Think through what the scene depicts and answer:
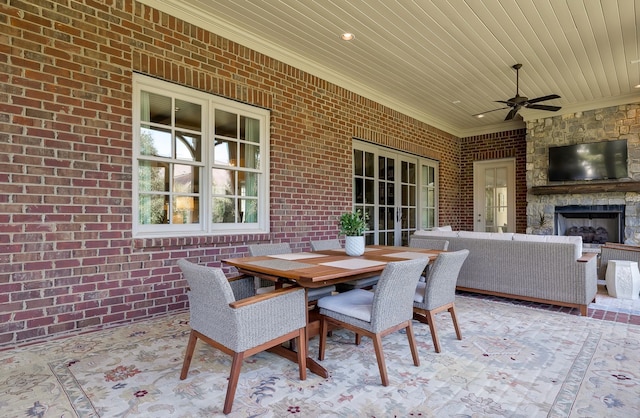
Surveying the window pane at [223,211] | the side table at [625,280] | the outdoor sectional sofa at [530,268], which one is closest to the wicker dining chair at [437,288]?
the outdoor sectional sofa at [530,268]

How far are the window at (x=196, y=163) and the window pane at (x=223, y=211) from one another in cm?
1

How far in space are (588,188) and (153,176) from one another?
701cm

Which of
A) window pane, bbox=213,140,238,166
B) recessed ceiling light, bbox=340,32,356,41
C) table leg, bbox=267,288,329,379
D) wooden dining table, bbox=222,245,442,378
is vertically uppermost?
recessed ceiling light, bbox=340,32,356,41

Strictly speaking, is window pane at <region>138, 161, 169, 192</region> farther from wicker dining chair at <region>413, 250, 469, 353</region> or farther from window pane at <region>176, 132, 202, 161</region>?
wicker dining chair at <region>413, 250, 469, 353</region>

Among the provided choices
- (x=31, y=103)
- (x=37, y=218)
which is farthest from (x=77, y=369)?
(x=31, y=103)

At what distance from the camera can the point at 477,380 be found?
6.76ft

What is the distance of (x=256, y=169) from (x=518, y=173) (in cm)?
603

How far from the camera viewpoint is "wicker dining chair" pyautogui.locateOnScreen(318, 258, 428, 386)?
6.57 feet

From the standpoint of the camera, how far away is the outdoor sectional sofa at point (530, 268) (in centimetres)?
340

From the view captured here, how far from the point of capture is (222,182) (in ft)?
12.6

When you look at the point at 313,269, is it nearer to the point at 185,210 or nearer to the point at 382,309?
the point at 382,309

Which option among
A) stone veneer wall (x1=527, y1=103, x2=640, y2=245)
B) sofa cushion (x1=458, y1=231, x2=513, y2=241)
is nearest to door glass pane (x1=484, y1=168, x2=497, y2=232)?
stone veneer wall (x1=527, y1=103, x2=640, y2=245)

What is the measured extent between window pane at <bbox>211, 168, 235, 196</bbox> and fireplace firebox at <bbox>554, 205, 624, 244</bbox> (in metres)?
6.15

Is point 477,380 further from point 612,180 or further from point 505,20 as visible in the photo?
point 612,180
